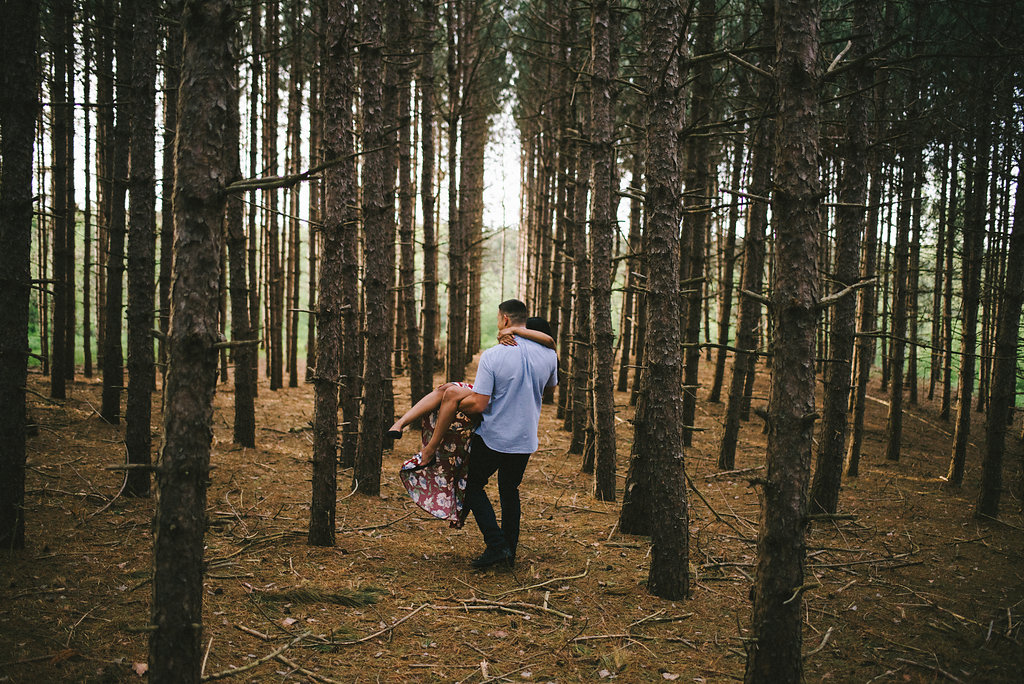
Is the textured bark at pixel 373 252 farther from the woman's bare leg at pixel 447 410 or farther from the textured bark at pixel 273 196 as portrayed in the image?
the textured bark at pixel 273 196

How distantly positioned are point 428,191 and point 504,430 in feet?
21.9

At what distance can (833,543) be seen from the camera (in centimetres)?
680

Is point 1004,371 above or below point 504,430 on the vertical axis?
above

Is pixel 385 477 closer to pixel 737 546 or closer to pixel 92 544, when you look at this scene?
pixel 92 544

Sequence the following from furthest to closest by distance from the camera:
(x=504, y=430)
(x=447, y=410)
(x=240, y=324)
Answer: (x=240, y=324), (x=447, y=410), (x=504, y=430)

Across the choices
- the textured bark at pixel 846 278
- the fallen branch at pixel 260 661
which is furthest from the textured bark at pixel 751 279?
the fallen branch at pixel 260 661

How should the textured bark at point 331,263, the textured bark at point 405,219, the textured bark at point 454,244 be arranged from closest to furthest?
the textured bark at point 331,263 → the textured bark at point 405,219 → the textured bark at point 454,244

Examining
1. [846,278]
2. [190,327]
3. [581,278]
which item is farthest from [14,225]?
[846,278]

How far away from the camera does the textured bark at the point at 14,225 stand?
4.58 metres

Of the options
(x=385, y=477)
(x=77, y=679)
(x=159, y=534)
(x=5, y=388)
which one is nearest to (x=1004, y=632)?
(x=159, y=534)

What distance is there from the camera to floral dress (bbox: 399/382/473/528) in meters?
5.45

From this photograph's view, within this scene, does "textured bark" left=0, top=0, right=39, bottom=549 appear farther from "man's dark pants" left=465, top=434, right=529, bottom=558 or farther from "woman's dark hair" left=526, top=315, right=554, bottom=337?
"woman's dark hair" left=526, top=315, right=554, bottom=337

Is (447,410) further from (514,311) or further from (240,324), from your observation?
(240,324)

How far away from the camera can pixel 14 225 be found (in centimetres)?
461
